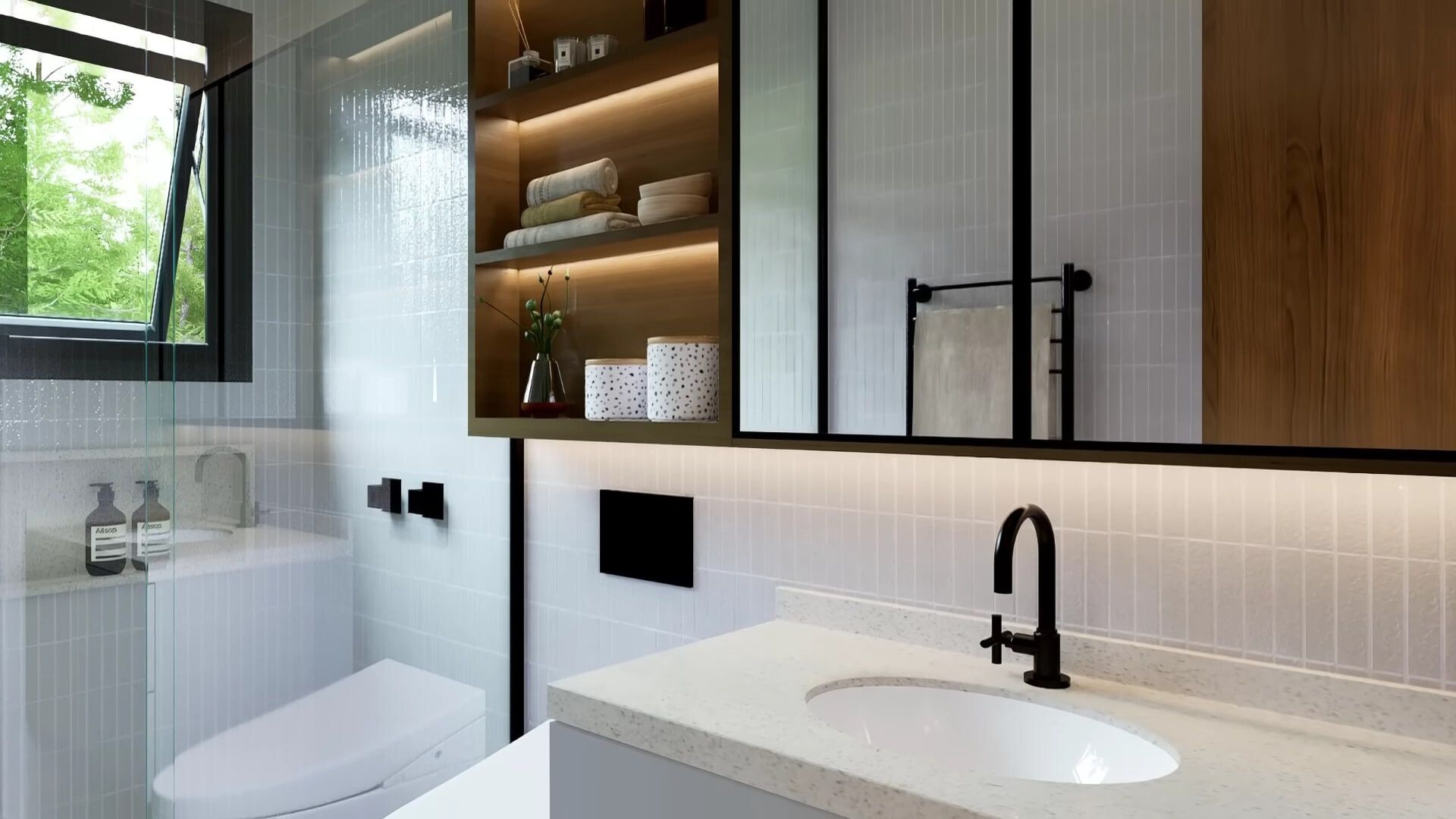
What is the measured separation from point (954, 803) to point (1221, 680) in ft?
1.75

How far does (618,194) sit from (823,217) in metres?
0.58

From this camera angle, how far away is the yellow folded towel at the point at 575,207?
1.77 meters

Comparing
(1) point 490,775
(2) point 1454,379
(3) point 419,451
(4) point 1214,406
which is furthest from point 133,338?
(2) point 1454,379

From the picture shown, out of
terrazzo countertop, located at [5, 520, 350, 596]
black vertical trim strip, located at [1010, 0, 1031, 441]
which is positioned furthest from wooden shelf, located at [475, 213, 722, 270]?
terrazzo countertop, located at [5, 520, 350, 596]

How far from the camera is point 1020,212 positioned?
4.16 feet

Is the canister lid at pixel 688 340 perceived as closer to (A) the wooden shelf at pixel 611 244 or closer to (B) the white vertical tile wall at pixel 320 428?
(A) the wooden shelf at pixel 611 244

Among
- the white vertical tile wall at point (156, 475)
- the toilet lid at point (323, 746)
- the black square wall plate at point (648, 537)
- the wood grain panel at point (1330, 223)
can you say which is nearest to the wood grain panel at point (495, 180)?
the white vertical tile wall at point (156, 475)

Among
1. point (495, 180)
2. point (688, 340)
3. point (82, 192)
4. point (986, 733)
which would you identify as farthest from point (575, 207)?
point (986, 733)

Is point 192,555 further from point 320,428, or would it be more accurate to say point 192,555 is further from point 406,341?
point 406,341

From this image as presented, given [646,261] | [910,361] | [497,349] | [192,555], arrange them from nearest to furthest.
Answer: [910,361] < [192,555] < [646,261] < [497,349]

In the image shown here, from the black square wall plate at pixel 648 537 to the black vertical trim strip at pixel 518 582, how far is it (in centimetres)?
25

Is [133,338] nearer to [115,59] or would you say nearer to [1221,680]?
[115,59]

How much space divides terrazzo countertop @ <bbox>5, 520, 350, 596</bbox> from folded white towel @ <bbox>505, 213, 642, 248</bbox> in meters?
0.69

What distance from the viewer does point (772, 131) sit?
1477mm
